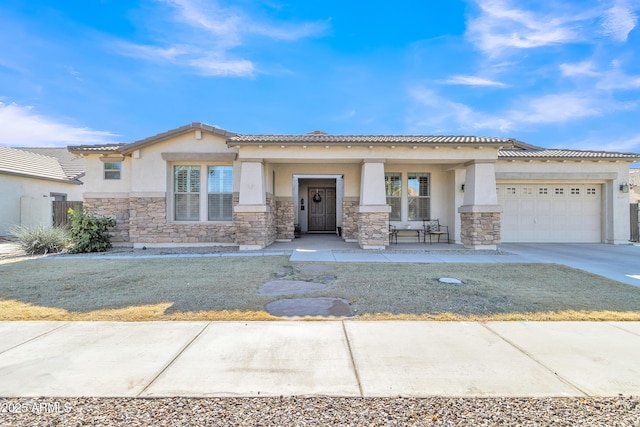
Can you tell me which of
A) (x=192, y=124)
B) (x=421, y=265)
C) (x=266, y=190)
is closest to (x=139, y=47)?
(x=192, y=124)

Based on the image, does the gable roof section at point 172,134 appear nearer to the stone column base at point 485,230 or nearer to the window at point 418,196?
the window at point 418,196

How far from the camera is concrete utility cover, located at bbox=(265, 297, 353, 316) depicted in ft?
15.6

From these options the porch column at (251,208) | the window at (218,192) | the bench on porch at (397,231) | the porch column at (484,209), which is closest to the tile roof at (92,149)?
the window at (218,192)

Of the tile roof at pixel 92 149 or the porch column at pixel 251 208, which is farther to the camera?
the tile roof at pixel 92 149

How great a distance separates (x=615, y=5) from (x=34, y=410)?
15636 mm

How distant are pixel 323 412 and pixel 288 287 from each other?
3872mm

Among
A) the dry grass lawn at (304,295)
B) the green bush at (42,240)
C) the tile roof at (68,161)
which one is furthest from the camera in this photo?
the tile roof at (68,161)

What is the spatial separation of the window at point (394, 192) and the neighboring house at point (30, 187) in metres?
15.7

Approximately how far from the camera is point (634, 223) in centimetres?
1399

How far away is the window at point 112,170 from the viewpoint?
1227 cm

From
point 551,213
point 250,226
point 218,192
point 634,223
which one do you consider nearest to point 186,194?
point 218,192

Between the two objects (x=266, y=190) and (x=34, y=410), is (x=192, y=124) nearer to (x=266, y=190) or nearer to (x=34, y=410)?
(x=266, y=190)

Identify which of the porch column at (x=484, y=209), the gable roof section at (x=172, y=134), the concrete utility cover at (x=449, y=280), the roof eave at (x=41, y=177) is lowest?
the concrete utility cover at (x=449, y=280)

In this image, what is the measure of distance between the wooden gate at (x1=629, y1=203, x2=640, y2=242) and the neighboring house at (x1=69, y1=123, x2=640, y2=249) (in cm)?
133
